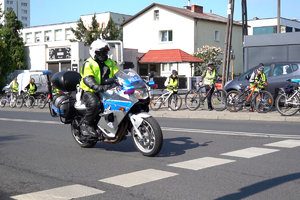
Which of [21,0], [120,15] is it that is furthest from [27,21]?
[120,15]

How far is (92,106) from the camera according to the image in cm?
738

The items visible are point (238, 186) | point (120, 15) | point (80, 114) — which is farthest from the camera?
point (120, 15)

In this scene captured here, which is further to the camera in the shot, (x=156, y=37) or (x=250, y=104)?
(x=156, y=37)

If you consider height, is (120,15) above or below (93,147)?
above

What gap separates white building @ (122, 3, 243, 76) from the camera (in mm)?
46562

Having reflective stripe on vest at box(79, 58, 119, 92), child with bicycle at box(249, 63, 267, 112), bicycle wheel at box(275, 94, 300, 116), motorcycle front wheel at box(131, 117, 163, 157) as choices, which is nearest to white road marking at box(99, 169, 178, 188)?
motorcycle front wheel at box(131, 117, 163, 157)

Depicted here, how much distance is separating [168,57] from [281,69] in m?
28.5

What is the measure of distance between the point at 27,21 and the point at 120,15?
107982 mm

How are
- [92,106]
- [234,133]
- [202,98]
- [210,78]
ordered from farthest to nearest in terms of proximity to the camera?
1. [202,98]
2. [210,78]
3. [234,133]
4. [92,106]

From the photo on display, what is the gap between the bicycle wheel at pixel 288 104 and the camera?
1351cm

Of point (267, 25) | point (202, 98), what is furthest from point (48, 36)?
point (202, 98)

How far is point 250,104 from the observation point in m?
15.5

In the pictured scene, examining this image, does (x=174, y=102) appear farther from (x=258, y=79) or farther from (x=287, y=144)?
(x=287, y=144)

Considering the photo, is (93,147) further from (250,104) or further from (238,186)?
(250,104)
